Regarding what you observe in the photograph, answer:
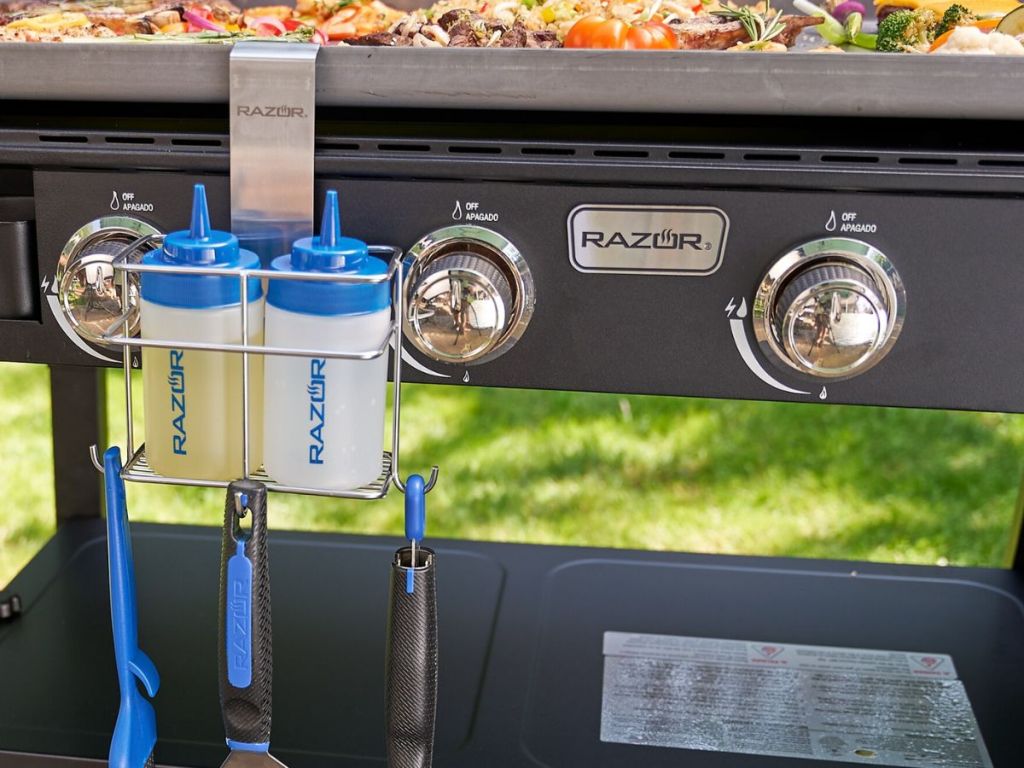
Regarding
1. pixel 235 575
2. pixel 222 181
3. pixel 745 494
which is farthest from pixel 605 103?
pixel 745 494

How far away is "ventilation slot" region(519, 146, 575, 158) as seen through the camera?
2.72 ft

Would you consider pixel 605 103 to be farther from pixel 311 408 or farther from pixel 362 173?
pixel 311 408

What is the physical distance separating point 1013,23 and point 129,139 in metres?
0.72

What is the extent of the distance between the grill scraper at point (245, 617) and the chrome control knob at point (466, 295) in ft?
0.55

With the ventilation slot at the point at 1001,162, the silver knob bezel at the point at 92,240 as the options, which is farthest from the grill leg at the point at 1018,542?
the silver knob bezel at the point at 92,240

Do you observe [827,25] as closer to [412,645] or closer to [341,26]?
[341,26]

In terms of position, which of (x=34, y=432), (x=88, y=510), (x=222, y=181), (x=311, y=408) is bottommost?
(x=34, y=432)

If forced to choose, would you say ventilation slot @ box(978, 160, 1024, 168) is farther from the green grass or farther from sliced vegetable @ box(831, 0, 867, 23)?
the green grass

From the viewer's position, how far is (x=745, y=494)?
9.46 ft

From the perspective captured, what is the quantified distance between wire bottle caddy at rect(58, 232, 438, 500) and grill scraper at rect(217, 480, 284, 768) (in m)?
0.03

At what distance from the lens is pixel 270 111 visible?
2.70 ft

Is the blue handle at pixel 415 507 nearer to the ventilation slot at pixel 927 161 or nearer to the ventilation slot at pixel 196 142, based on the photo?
the ventilation slot at pixel 196 142

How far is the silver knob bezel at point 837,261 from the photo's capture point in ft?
2.69

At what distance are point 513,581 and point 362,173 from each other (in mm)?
765
